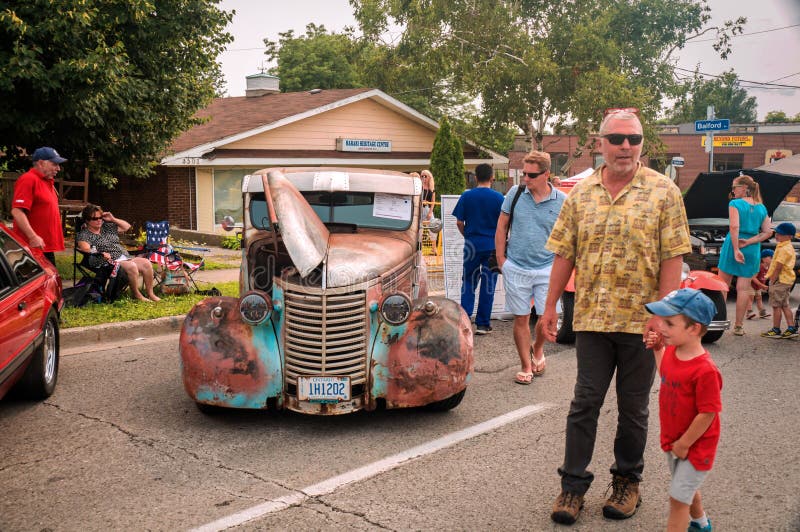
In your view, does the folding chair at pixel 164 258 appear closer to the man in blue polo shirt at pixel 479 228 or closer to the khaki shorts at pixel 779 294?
the man in blue polo shirt at pixel 479 228

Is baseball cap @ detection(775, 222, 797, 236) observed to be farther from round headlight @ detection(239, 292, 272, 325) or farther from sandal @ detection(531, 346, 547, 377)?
round headlight @ detection(239, 292, 272, 325)

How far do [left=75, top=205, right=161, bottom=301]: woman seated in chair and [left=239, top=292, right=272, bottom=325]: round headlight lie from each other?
5217mm

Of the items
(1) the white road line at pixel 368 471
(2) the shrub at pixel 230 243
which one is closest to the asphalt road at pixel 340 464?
(1) the white road line at pixel 368 471

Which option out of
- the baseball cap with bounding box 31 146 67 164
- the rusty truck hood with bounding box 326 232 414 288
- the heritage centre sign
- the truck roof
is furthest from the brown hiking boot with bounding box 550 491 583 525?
the heritage centre sign

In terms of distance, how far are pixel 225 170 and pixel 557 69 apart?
52.4 ft

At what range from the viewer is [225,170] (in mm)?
23000

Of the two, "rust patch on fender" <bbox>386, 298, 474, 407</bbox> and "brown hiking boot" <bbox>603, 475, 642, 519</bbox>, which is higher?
"rust patch on fender" <bbox>386, 298, 474, 407</bbox>

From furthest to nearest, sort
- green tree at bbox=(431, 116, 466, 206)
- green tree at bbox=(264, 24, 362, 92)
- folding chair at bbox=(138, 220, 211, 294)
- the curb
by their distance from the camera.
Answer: green tree at bbox=(264, 24, 362, 92), green tree at bbox=(431, 116, 466, 206), folding chair at bbox=(138, 220, 211, 294), the curb

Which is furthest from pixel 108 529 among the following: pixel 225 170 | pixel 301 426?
pixel 225 170

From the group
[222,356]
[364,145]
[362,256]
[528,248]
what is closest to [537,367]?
[528,248]

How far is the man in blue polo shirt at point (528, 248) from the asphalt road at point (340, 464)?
1.80ft

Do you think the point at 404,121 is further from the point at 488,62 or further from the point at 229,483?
the point at 229,483

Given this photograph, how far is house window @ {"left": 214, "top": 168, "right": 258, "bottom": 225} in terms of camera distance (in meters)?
23.0

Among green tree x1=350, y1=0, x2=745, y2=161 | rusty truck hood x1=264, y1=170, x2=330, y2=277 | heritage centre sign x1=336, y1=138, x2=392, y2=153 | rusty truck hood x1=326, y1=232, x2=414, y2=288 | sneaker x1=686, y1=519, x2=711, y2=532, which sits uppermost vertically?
green tree x1=350, y1=0, x2=745, y2=161
